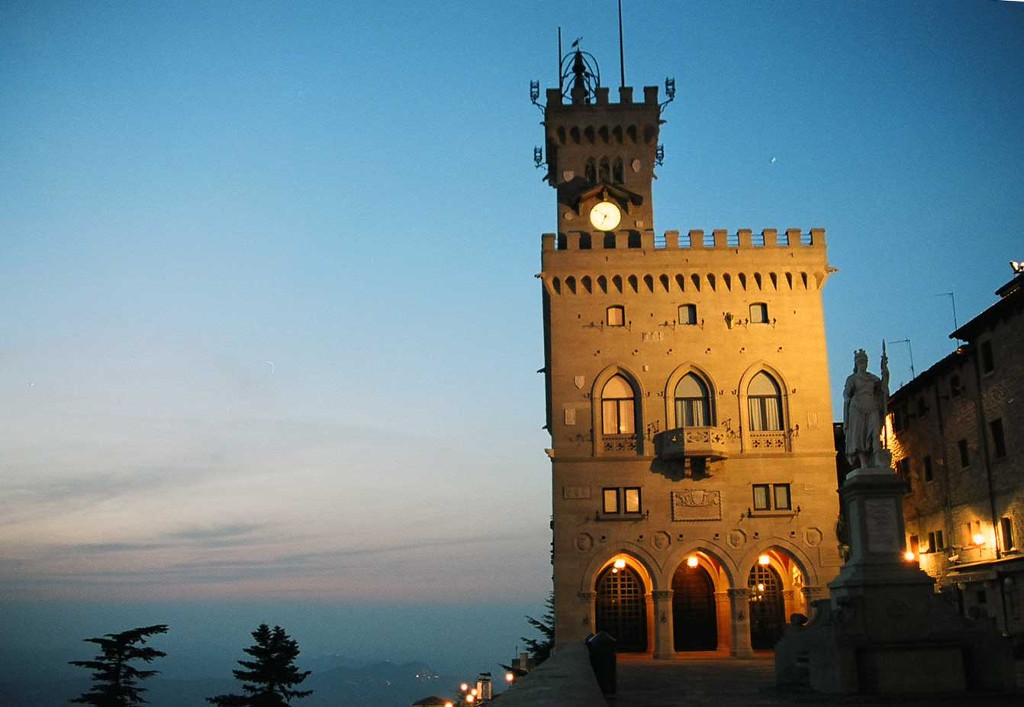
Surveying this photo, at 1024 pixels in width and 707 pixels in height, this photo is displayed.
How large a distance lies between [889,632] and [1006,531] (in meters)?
18.9

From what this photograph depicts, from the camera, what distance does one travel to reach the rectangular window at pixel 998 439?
33.7 m

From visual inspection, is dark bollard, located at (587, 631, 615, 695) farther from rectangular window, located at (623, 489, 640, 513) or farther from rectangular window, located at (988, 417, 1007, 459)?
rectangular window, located at (988, 417, 1007, 459)

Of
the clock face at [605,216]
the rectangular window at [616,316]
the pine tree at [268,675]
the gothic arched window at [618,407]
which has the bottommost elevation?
the pine tree at [268,675]

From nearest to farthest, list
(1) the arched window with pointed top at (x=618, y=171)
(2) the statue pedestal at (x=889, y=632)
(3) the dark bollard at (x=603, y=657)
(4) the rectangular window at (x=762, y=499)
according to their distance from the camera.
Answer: (2) the statue pedestal at (x=889, y=632)
(3) the dark bollard at (x=603, y=657)
(4) the rectangular window at (x=762, y=499)
(1) the arched window with pointed top at (x=618, y=171)

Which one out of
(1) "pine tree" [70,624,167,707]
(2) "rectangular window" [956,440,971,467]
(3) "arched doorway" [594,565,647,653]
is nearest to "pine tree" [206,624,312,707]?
(1) "pine tree" [70,624,167,707]

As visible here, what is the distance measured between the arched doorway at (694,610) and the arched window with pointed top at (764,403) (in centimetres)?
631

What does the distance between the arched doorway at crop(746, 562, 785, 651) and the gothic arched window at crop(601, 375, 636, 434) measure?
7.76 metres

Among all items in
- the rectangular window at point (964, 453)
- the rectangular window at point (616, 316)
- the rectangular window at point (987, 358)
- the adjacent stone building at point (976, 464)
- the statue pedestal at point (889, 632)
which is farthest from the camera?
the rectangular window at point (616, 316)

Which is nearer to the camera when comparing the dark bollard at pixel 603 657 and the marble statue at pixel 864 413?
the dark bollard at pixel 603 657

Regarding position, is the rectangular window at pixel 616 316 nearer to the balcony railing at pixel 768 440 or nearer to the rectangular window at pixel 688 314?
the rectangular window at pixel 688 314

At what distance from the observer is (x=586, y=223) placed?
44.9 metres

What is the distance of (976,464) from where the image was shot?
35.8 meters

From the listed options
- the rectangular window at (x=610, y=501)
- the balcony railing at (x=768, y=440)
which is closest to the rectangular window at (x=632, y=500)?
the rectangular window at (x=610, y=501)

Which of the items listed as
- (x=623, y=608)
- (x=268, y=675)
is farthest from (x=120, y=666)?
(x=623, y=608)
